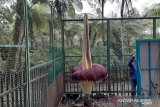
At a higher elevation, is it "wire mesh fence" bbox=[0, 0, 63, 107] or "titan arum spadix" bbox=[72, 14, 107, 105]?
"wire mesh fence" bbox=[0, 0, 63, 107]

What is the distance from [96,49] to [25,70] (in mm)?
5859

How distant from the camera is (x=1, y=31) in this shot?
2.86 metres

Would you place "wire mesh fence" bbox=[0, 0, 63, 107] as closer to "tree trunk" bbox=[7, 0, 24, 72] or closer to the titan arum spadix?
"tree trunk" bbox=[7, 0, 24, 72]

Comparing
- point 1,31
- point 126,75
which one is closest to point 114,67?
point 126,75

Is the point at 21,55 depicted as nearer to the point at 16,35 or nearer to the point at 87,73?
the point at 16,35

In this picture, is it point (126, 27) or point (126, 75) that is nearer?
point (126, 75)

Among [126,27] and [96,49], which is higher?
[126,27]

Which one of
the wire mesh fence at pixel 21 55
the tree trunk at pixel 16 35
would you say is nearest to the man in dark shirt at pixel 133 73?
the wire mesh fence at pixel 21 55

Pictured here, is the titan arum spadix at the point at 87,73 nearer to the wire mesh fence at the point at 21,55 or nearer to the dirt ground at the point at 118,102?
the dirt ground at the point at 118,102

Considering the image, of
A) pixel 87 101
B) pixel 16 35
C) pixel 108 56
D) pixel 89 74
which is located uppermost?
pixel 16 35

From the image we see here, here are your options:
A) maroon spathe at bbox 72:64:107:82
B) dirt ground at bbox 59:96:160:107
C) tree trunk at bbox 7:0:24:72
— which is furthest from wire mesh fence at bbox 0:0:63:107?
dirt ground at bbox 59:96:160:107

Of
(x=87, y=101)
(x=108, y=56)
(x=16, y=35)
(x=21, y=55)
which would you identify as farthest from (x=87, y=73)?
(x=16, y=35)

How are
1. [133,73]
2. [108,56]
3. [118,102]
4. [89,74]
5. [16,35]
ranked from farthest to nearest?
1. [108,56]
2. [133,73]
3. [118,102]
4. [89,74]
5. [16,35]

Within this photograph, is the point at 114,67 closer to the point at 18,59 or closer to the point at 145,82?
the point at 145,82
